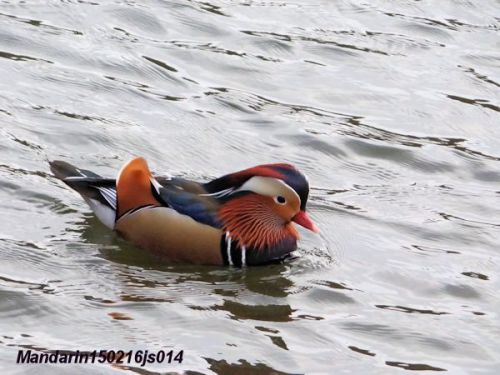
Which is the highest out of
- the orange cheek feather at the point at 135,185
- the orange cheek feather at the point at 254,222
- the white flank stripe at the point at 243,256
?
the orange cheek feather at the point at 135,185

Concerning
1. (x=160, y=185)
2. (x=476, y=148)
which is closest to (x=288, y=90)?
(x=476, y=148)

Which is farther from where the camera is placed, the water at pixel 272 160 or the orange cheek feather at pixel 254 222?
the orange cheek feather at pixel 254 222

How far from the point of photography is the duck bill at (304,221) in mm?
7996

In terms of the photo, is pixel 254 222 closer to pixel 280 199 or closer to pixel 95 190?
pixel 280 199

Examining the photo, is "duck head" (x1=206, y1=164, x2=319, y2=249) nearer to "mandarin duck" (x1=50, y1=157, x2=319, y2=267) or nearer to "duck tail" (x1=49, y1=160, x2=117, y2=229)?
"mandarin duck" (x1=50, y1=157, x2=319, y2=267)

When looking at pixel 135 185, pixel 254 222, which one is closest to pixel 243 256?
pixel 254 222

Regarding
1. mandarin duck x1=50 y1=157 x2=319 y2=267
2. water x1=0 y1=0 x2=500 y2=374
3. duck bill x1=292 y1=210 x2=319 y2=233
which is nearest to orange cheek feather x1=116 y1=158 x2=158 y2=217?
mandarin duck x1=50 y1=157 x2=319 y2=267

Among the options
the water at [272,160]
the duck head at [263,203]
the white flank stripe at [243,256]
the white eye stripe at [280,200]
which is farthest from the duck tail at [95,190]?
the white eye stripe at [280,200]

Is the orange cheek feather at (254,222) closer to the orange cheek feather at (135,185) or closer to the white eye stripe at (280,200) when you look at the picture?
the white eye stripe at (280,200)

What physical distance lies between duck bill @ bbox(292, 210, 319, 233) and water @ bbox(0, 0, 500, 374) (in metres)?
0.21

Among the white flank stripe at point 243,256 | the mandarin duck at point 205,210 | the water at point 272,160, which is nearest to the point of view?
the water at point 272,160

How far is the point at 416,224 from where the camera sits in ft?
28.5

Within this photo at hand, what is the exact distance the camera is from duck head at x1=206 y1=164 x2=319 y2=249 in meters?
7.93

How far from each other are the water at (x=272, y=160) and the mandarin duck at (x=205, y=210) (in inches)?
4.7
